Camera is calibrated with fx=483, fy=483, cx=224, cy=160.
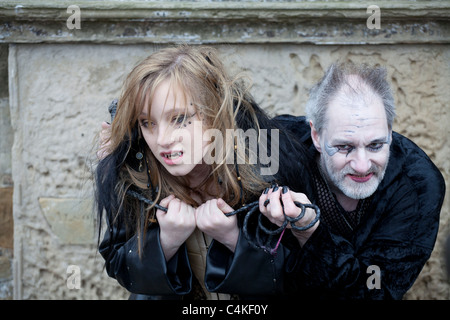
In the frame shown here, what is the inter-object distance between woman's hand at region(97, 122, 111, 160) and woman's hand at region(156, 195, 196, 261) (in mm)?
342

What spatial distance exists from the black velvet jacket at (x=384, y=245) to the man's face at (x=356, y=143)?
5.4 inches

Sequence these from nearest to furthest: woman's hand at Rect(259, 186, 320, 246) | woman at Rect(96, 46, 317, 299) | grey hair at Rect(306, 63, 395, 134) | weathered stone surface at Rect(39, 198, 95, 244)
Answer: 1. woman's hand at Rect(259, 186, 320, 246)
2. woman at Rect(96, 46, 317, 299)
3. grey hair at Rect(306, 63, 395, 134)
4. weathered stone surface at Rect(39, 198, 95, 244)

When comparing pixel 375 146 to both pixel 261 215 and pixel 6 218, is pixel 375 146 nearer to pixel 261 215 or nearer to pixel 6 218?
pixel 261 215

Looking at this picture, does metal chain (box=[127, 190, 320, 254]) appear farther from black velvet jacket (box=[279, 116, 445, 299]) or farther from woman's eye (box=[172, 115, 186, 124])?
woman's eye (box=[172, 115, 186, 124])

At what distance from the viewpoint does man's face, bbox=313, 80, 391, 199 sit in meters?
→ 1.77

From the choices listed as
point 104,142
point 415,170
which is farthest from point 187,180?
point 415,170

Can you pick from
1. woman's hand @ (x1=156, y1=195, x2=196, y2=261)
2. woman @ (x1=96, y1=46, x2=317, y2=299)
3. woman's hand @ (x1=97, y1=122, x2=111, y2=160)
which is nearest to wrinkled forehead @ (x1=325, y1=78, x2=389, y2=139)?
woman @ (x1=96, y1=46, x2=317, y2=299)

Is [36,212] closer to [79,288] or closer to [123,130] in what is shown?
[79,288]

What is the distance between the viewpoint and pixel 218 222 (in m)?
1.73

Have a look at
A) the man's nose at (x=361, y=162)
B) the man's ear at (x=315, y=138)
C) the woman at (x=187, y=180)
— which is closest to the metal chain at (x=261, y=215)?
the woman at (x=187, y=180)

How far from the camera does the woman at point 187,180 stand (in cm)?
173

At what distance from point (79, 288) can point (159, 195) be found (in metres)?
1.07

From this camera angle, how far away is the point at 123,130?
181cm

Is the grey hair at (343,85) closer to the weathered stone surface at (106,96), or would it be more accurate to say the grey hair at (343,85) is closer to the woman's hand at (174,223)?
the weathered stone surface at (106,96)
